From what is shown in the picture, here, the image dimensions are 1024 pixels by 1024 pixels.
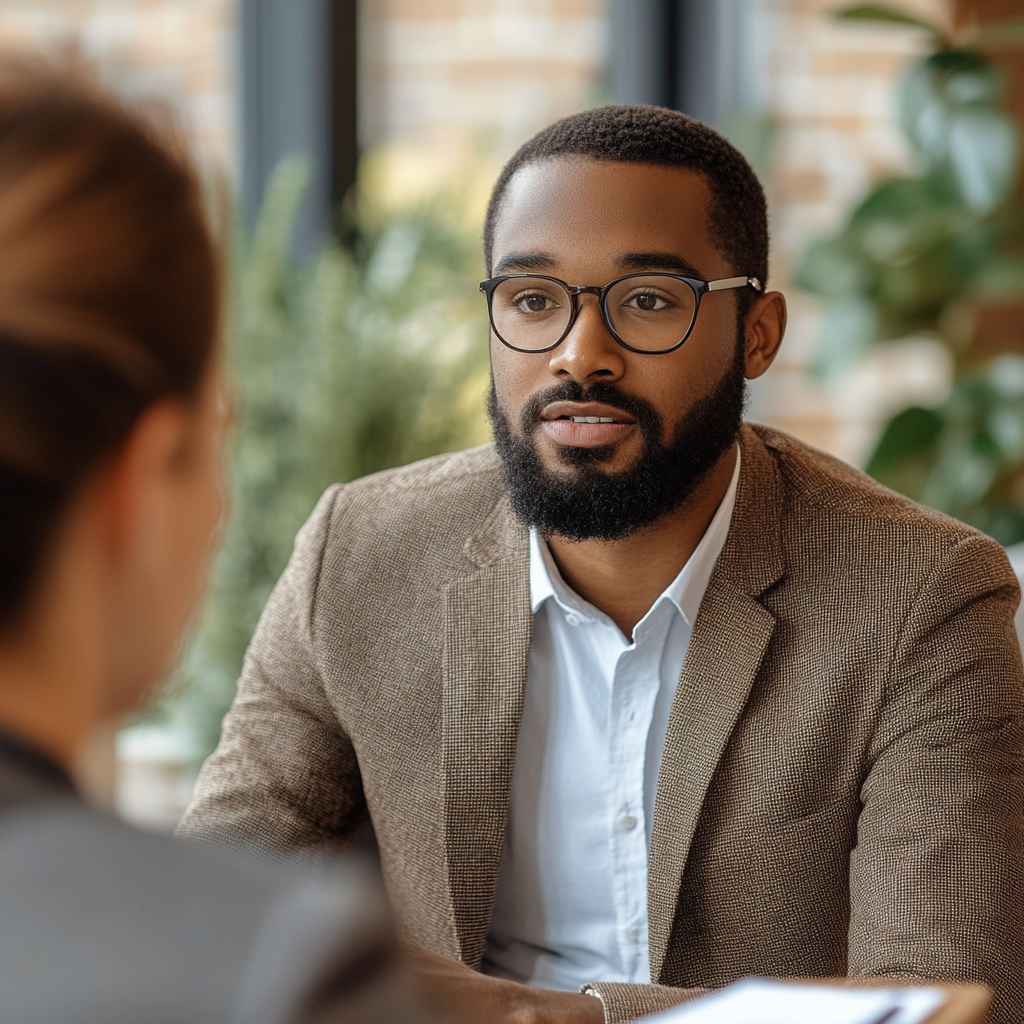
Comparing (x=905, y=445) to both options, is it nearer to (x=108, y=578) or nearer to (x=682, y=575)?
(x=682, y=575)

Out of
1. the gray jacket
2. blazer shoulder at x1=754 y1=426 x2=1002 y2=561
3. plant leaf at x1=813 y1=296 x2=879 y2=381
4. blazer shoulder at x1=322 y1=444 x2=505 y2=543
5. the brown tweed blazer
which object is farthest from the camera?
plant leaf at x1=813 y1=296 x2=879 y2=381

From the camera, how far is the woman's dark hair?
664mm

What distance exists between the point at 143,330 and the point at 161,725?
7.37 ft

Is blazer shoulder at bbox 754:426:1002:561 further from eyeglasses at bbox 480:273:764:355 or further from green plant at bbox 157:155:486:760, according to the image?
green plant at bbox 157:155:486:760

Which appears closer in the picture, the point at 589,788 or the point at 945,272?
the point at 589,788

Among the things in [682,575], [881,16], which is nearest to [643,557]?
[682,575]

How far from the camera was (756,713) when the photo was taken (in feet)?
4.71

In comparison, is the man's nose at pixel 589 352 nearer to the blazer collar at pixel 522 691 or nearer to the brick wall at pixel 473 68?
the blazer collar at pixel 522 691

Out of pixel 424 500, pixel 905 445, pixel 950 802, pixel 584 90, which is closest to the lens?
pixel 950 802

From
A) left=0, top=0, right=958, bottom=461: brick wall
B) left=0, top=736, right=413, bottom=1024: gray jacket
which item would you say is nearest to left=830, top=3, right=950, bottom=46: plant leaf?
left=0, top=0, right=958, bottom=461: brick wall

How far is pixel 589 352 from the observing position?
1409 mm

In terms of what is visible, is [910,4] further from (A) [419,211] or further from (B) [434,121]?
(A) [419,211]

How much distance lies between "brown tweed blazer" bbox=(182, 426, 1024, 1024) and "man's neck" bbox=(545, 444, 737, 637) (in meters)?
0.04

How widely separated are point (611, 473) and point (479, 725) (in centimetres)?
28
